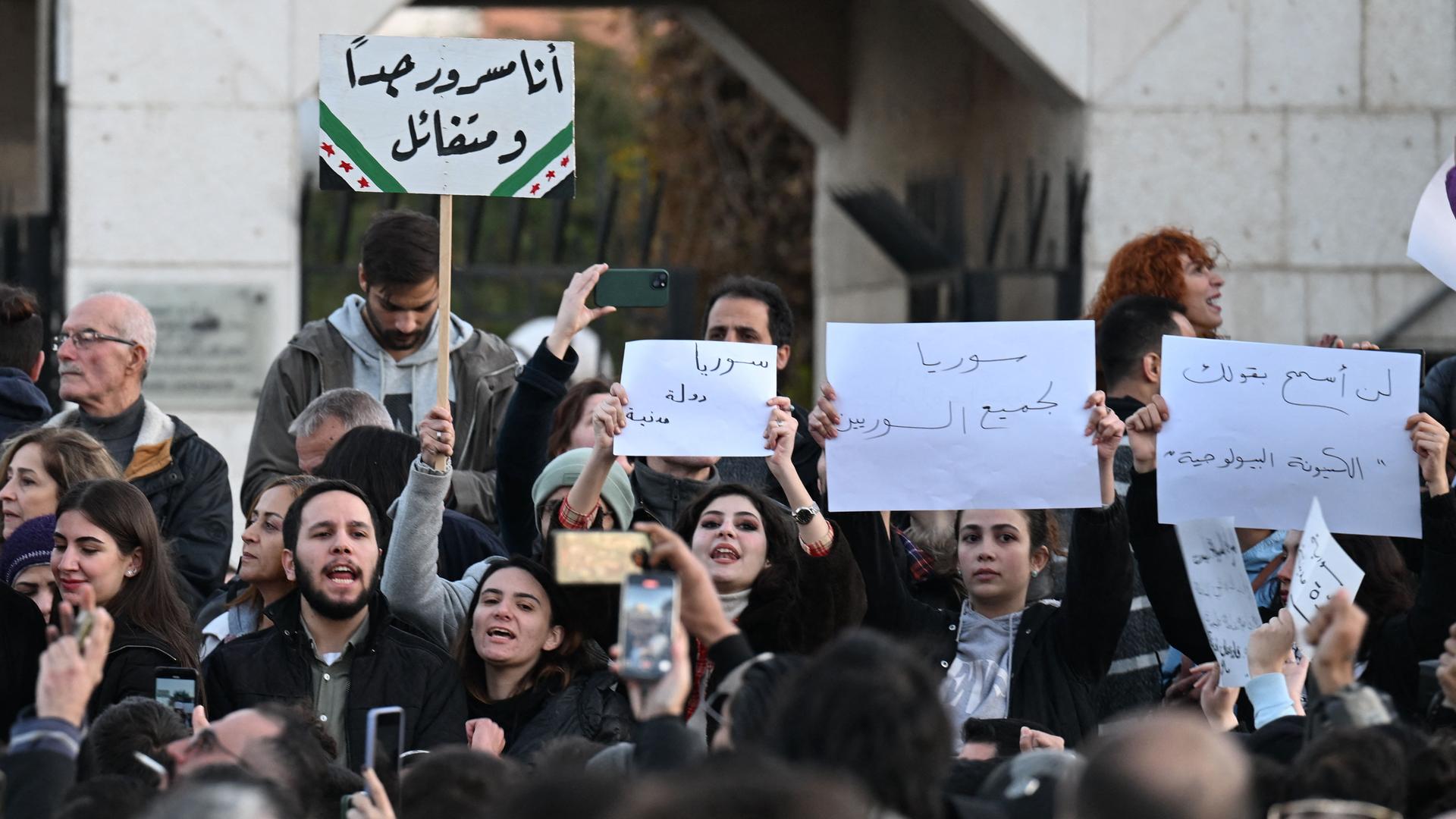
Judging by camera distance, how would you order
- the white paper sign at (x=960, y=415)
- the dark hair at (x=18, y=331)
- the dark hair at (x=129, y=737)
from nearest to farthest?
the dark hair at (x=129, y=737) < the white paper sign at (x=960, y=415) < the dark hair at (x=18, y=331)

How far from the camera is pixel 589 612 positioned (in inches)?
205

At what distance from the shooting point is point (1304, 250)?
9.65m

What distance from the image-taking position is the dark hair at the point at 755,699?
3.43 meters

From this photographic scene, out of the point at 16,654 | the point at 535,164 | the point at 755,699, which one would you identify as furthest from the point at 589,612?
the point at 755,699

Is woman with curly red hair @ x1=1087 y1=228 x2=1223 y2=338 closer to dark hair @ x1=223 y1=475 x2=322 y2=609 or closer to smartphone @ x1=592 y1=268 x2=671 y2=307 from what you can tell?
smartphone @ x1=592 y1=268 x2=671 y2=307

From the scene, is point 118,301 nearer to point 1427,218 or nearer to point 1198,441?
point 1198,441

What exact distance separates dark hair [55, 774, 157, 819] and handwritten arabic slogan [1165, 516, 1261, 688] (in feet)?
7.93

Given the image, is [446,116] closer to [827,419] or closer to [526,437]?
[526,437]

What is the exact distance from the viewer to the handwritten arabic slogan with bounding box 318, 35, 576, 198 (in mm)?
5562

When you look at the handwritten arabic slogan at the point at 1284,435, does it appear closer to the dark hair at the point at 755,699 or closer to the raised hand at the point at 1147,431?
the raised hand at the point at 1147,431

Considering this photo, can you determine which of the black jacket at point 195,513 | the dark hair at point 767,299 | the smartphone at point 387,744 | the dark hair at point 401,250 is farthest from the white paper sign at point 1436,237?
the black jacket at point 195,513

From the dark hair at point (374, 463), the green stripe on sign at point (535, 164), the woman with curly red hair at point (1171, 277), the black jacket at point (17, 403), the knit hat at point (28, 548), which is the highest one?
the green stripe on sign at point (535, 164)

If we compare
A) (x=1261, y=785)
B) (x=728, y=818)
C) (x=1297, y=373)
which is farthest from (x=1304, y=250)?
(x=728, y=818)

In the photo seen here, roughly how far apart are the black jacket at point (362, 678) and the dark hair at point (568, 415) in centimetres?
138
